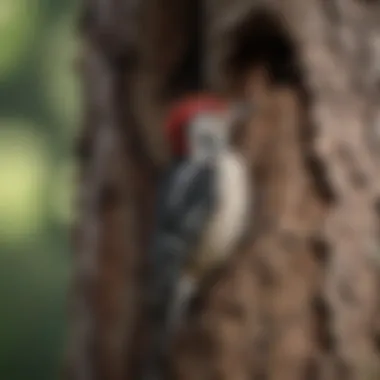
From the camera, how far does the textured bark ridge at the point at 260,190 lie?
0.90 meters

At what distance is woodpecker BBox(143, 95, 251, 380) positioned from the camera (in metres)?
0.95

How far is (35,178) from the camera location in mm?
1628

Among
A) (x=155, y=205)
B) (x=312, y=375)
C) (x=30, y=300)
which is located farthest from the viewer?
(x=30, y=300)

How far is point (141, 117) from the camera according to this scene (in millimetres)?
1132

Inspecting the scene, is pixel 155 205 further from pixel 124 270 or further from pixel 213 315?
pixel 213 315

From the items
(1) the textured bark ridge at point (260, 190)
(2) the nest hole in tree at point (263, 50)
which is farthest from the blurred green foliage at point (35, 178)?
(2) the nest hole in tree at point (263, 50)

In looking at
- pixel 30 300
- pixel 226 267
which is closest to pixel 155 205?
pixel 226 267

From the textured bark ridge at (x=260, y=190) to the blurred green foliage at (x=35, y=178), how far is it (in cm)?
48

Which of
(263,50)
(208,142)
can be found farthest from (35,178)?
(263,50)

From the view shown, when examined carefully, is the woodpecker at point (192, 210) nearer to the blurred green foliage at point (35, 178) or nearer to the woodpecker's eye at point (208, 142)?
the woodpecker's eye at point (208, 142)

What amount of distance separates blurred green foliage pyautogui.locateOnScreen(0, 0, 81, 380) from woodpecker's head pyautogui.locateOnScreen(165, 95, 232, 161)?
1.74 feet

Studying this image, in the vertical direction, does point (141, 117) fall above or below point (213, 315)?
above

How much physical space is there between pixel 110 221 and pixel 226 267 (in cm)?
25

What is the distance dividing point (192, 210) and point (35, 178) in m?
0.64
